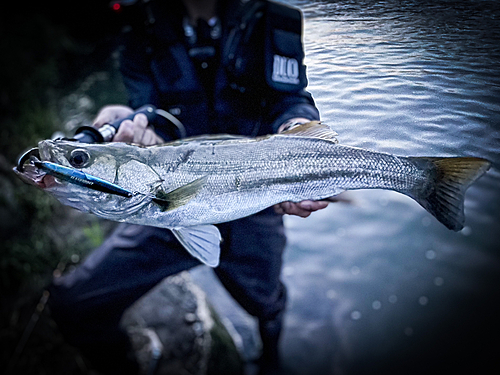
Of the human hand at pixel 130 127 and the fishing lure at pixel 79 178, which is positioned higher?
the fishing lure at pixel 79 178

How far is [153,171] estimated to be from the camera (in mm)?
995

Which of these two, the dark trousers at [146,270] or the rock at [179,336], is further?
the rock at [179,336]

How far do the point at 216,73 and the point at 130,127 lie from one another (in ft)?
2.33

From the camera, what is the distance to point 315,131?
3.08 feet

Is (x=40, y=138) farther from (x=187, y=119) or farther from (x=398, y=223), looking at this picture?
(x=398, y=223)

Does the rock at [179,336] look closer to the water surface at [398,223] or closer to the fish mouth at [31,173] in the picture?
the water surface at [398,223]

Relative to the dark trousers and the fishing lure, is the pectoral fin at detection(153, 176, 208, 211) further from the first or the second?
the dark trousers

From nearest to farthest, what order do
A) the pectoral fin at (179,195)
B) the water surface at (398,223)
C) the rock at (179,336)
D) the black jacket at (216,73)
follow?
the water surface at (398,223), the pectoral fin at (179,195), the black jacket at (216,73), the rock at (179,336)

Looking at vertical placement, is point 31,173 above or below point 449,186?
above

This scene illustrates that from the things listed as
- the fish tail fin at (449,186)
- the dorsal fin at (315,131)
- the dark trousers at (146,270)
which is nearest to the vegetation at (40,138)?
the dark trousers at (146,270)

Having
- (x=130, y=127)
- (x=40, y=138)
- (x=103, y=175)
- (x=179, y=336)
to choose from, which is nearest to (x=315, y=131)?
(x=103, y=175)

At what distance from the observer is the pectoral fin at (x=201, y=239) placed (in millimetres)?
1071

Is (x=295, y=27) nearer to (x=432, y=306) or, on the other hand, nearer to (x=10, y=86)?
(x=432, y=306)

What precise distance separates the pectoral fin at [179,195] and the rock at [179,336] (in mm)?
1809
